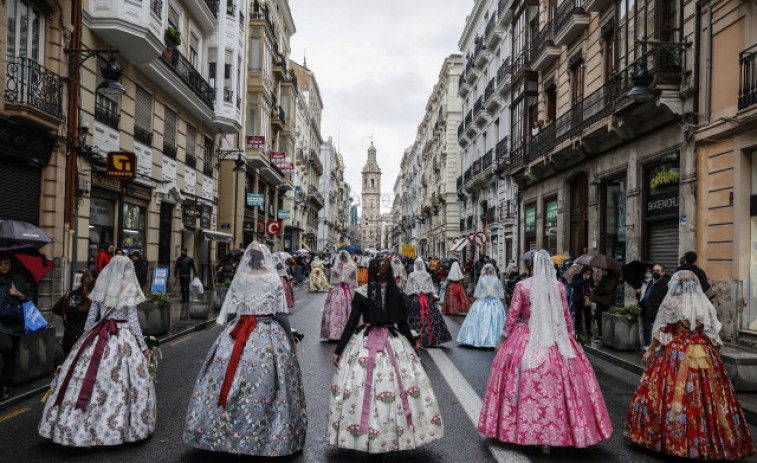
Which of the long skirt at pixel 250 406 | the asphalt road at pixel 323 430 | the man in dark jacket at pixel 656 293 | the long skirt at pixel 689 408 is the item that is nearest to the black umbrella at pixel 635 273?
the man in dark jacket at pixel 656 293

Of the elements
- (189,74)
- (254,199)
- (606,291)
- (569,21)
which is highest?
(569,21)

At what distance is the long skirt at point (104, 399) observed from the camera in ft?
16.8

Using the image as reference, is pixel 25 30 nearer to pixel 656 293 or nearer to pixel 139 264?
pixel 139 264

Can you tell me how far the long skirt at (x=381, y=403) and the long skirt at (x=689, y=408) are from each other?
190 centimetres

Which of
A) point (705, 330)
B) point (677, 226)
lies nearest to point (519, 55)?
point (677, 226)

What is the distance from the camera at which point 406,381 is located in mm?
4973

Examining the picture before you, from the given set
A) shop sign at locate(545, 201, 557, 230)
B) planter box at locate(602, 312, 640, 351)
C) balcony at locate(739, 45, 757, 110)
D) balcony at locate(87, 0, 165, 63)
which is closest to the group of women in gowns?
planter box at locate(602, 312, 640, 351)

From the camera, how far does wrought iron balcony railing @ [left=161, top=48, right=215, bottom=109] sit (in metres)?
19.8

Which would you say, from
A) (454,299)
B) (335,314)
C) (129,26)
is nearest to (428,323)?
(335,314)

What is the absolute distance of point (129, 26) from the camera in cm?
1552

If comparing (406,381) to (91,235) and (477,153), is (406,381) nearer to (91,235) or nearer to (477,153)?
(91,235)

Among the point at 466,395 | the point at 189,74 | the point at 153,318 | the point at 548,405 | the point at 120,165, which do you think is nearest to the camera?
the point at 548,405

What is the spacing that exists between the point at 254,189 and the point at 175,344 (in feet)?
78.1

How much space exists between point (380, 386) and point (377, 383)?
0.03m
